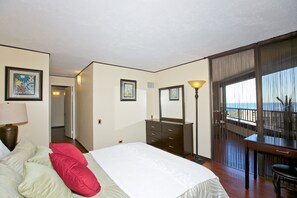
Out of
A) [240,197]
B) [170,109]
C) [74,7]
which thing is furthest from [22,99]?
[240,197]

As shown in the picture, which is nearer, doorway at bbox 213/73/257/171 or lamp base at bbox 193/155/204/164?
doorway at bbox 213/73/257/171

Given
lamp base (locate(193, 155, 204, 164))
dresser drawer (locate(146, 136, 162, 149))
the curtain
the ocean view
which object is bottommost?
lamp base (locate(193, 155, 204, 164))

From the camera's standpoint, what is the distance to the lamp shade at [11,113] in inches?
81.7

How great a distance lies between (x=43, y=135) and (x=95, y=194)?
7.62 ft

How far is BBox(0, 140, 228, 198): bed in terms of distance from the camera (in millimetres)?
1021

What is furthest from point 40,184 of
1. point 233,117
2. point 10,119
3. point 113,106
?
point 233,117

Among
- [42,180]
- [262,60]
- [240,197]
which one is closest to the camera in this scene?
[42,180]

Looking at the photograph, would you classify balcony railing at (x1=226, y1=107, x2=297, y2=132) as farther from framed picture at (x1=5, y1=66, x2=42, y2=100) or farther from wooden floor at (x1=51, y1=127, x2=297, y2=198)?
framed picture at (x1=5, y1=66, x2=42, y2=100)

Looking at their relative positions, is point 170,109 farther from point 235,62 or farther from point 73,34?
A: point 73,34

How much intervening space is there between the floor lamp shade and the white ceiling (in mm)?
1107

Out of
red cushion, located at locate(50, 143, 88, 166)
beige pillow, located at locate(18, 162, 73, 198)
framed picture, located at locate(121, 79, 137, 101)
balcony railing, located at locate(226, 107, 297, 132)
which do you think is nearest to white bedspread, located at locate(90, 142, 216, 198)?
red cushion, located at locate(50, 143, 88, 166)

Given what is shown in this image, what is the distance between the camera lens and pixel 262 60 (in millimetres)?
2584

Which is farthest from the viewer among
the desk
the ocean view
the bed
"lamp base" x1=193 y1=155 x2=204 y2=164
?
"lamp base" x1=193 y1=155 x2=204 y2=164

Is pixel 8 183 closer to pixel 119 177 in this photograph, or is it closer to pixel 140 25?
pixel 119 177
